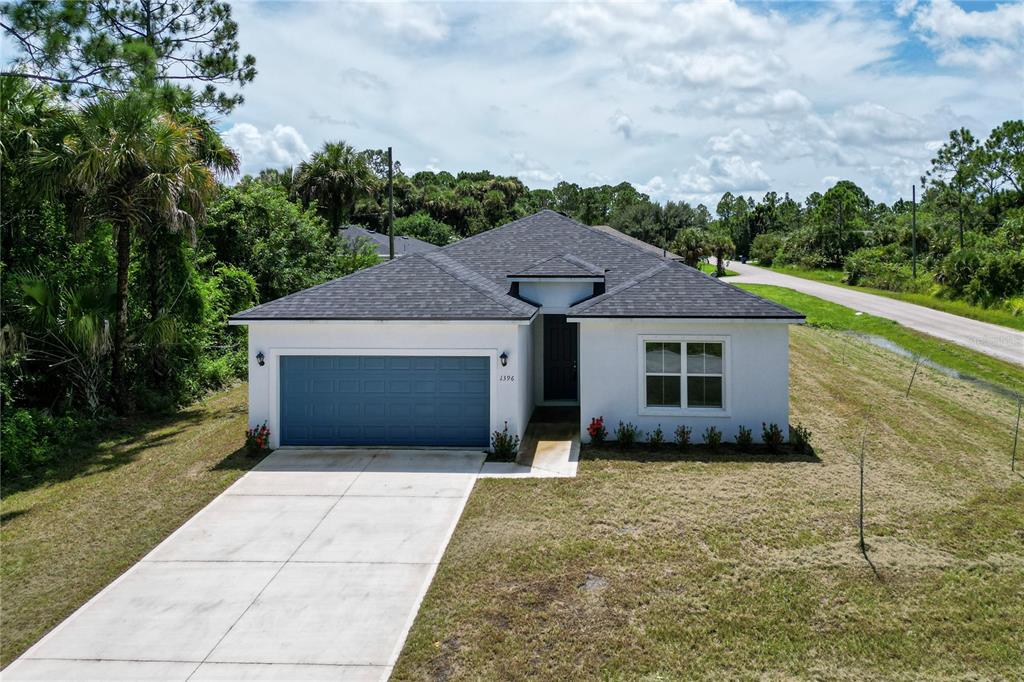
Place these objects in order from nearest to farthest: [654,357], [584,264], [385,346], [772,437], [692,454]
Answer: [692,454] < [772,437] < [385,346] < [654,357] < [584,264]

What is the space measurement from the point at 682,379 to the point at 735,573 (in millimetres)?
6106

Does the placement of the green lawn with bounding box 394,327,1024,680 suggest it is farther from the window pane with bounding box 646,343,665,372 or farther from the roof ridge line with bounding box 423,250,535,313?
the roof ridge line with bounding box 423,250,535,313

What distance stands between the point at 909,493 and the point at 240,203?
888 inches

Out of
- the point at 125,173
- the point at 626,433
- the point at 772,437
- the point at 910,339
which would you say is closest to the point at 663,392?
the point at 626,433

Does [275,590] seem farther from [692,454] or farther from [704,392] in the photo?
[704,392]

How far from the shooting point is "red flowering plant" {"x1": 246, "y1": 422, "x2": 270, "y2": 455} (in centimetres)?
1320

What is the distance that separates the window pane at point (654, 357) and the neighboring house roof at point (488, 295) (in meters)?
0.74

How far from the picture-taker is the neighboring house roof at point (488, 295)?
13242 mm

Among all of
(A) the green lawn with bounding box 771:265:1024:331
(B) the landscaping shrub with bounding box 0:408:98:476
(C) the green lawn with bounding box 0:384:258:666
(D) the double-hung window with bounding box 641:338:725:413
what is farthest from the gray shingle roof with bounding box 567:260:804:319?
(A) the green lawn with bounding box 771:265:1024:331

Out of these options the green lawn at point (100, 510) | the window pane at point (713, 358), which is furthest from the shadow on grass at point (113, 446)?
the window pane at point (713, 358)

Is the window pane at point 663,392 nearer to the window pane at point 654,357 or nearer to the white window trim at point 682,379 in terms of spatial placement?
the white window trim at point 682,379

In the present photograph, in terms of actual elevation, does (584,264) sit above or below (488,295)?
above

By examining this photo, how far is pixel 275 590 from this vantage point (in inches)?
307

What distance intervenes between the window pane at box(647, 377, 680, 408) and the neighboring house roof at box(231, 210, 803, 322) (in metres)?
1.37
